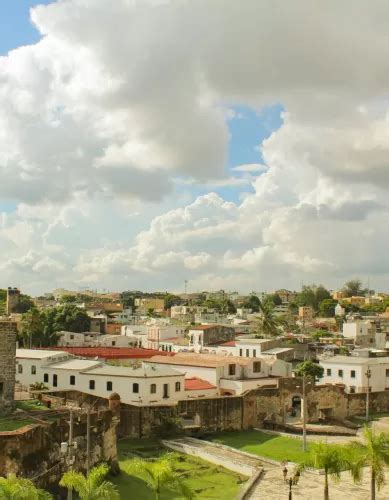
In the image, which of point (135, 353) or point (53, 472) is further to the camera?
point (135, 353)

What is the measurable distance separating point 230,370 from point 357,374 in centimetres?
1213

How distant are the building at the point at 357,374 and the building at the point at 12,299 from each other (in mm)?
90243

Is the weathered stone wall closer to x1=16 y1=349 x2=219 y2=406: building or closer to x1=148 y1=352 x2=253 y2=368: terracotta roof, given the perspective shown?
x1=16 y1=349 x2=219 y2=406: building

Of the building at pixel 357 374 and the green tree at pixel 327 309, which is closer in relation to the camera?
the building at pixel 357 374

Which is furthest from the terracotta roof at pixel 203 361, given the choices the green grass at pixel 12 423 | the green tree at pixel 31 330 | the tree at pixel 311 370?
the green tree at pixel 31 330

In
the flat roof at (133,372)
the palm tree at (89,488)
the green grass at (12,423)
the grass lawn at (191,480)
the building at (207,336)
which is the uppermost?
the building at (207,336)

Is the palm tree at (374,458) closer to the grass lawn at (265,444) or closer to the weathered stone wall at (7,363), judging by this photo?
the grass lawn at (265,444)

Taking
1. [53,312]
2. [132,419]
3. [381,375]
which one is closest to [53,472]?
[132,419]

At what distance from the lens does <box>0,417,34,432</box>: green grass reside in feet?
92.6

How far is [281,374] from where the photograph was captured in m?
56.6

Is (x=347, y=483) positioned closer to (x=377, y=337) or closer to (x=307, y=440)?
(x=307, y=440)

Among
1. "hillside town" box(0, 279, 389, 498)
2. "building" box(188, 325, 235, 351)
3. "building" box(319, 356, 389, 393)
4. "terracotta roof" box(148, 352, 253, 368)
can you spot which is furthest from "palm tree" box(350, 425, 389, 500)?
"building" box(188, 325, 235, 351)

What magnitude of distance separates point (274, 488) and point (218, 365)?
68.3 ft

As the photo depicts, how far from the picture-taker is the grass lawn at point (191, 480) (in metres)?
29.4
